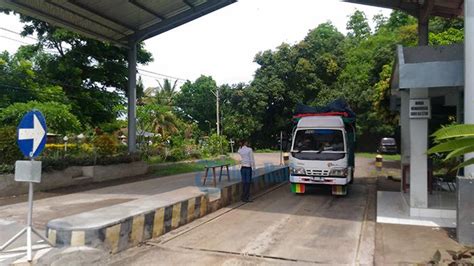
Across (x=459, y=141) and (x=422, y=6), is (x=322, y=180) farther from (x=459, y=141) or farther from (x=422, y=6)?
(x=459, y=141)

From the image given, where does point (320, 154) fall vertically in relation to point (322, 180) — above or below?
above

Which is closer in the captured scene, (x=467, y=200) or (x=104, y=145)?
(x=467, y=200)

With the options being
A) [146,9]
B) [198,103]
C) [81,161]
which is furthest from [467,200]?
[198,103]

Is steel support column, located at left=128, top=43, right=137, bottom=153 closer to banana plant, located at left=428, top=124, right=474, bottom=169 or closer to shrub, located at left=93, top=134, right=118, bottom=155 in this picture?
shrub, located at left=93, top=134, right=118, bottom=155

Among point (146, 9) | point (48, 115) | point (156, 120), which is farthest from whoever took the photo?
point (156, 120)

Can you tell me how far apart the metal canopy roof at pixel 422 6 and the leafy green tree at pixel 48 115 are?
42.5 ft

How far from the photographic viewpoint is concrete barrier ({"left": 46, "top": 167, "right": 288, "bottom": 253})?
600 centimetres

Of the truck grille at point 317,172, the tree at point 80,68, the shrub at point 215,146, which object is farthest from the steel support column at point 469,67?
the shrub at point 215,146

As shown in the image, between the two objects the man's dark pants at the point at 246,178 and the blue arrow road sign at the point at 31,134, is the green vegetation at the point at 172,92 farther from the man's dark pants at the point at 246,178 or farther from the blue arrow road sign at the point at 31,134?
the man's dark pants at the point at 246,178

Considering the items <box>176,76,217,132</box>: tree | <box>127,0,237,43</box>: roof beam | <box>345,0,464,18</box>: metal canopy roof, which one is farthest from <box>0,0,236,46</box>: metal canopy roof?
<box>176,76,217,132</box>: tree

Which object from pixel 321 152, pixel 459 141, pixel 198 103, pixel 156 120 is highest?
pixel 198 103

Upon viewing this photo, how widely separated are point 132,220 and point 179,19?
13.2m

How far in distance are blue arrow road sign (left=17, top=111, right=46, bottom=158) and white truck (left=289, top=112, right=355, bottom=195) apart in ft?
26.4

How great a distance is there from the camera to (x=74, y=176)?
588 inches
